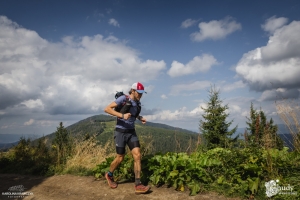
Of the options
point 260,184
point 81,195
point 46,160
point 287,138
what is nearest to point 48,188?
point 81,195

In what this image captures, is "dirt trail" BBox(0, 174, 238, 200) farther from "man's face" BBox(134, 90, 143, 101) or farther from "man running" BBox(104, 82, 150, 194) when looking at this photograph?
"man's face" BBox(134, 90, 143, 101)

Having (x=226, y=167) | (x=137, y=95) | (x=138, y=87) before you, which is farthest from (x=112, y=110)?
(x=226, y=167)

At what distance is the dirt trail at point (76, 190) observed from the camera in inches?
181

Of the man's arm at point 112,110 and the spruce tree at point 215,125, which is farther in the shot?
the spruce tree at point 215,125

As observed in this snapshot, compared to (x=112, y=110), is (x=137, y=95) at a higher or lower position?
higher

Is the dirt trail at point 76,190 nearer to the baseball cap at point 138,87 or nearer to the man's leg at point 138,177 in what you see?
the man's leg at point 138,177

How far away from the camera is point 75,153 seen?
841 centimetres

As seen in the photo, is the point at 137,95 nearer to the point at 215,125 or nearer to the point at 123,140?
the point at 123,140

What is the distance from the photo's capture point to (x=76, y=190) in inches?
212

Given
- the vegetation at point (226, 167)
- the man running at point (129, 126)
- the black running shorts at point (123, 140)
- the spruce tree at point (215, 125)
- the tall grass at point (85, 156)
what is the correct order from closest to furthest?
the vegetation at point (226, 167)
the man running at point (129, 126)
the black running shorts at point (123, 140)
the tall grass at point (85, 156)
the spruce tree at point (215, 125)

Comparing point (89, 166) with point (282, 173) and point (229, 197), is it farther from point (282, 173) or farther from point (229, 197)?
point (282, 173)

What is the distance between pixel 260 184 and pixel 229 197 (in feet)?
2.12

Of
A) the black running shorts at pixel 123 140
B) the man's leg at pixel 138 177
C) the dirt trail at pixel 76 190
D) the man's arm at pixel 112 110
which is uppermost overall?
the man's arm at pixel 112 110

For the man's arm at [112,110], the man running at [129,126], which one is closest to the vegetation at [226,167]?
the man running at [129,126]
